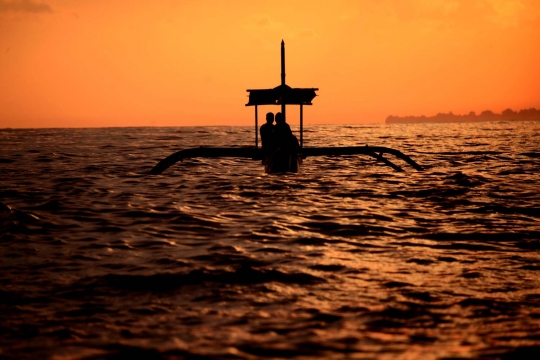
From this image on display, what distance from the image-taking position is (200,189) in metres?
22.5

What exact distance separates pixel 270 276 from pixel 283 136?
1545cm

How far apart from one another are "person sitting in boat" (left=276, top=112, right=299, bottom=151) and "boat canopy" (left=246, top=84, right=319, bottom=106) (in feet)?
2.85

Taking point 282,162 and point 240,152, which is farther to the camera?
point 282,162

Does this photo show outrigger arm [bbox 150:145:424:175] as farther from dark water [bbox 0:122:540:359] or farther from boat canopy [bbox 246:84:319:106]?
dark water [bbox 0:122:540:359]

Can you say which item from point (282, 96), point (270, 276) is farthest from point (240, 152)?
point (270, 276)

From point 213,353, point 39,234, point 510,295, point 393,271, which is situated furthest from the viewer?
point 39,234

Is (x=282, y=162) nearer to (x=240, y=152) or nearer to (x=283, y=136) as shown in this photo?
(x=283, y=136)

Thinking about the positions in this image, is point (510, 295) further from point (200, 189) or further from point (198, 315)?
point (200, 189)

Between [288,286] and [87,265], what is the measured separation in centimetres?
356

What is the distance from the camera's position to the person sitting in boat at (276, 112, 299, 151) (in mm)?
24641

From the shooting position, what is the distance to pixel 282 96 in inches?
1015

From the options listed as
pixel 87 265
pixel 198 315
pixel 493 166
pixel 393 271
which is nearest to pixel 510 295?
pixel 393 271

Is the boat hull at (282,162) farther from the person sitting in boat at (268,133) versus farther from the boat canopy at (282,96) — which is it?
the boat canopy at (282,96)

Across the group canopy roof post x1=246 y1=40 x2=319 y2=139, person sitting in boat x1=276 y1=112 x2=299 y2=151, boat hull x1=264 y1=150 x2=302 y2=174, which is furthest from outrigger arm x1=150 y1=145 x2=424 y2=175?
canopy roof post x1=246 y1=40 x2=319 y2=139
